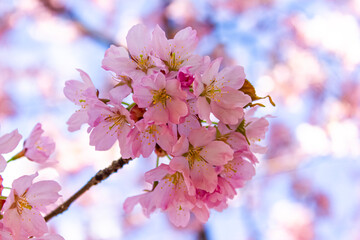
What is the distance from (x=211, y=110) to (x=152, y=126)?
0.48 feet

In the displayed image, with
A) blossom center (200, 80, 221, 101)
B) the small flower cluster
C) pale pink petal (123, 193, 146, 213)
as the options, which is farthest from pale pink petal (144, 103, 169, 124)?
pale pink petal (123, 193, 146, 213)

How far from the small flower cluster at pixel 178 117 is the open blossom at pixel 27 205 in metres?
0.16

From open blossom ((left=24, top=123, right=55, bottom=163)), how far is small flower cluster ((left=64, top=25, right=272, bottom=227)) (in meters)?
0.18

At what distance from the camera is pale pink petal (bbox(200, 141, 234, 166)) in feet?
2.68

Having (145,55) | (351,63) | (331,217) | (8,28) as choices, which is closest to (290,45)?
(351,63)

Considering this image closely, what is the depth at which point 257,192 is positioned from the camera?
6.14 meters

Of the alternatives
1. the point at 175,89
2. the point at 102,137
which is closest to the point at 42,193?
the point at 102,137

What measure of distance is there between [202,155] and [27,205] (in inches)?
16.2

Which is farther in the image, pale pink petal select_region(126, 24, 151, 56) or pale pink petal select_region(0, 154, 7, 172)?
pale pink petal select_region(126, 24, 151, 56)

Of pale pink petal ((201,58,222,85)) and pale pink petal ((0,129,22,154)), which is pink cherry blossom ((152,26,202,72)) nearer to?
pale pink petal ((201,58,222,85))

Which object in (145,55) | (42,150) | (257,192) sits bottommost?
(257,192)

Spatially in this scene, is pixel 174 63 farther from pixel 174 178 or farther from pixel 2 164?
pixel 2 164

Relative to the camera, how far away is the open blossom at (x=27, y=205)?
747mm

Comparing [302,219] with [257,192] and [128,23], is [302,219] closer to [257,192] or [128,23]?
[257,192]
